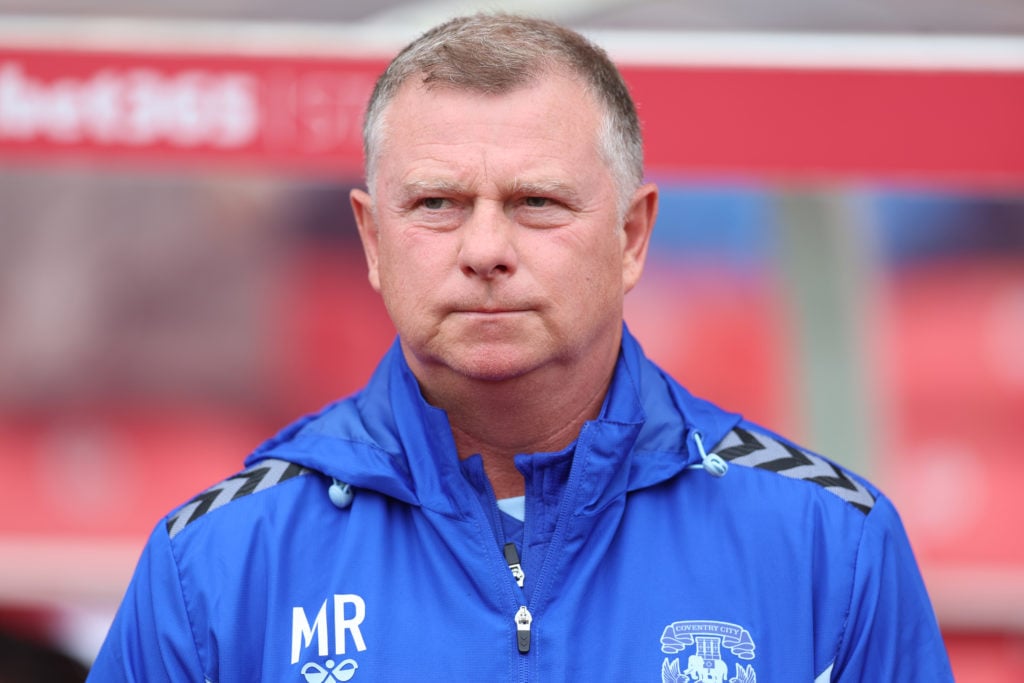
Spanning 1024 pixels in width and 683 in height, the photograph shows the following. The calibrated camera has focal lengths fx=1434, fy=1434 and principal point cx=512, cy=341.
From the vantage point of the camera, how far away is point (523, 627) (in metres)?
1.79

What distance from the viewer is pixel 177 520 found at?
1.93 meters

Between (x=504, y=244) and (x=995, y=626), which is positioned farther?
(x=995, y=626)

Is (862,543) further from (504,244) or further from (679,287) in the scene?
(679,287)

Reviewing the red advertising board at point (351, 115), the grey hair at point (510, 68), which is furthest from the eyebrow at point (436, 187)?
the red advertising board at point (351, 115)

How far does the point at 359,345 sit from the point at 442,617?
3853 mm

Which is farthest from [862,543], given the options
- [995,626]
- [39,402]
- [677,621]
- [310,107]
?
[39,402]

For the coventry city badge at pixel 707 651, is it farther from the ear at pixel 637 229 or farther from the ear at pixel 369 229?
the ear at pixel 369 229

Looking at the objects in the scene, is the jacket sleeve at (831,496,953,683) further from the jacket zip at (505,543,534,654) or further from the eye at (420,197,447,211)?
the eye at (420,197,447,211)

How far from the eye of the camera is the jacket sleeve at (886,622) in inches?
73.3

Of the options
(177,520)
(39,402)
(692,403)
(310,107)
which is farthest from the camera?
(39,402)

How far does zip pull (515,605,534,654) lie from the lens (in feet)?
5.86

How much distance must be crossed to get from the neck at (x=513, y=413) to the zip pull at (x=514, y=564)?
0.12 m

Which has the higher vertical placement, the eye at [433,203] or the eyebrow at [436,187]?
the eyebrow at [436,187]

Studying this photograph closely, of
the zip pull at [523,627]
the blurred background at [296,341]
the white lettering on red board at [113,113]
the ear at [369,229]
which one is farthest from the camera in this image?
the blurred background at [296,341]
